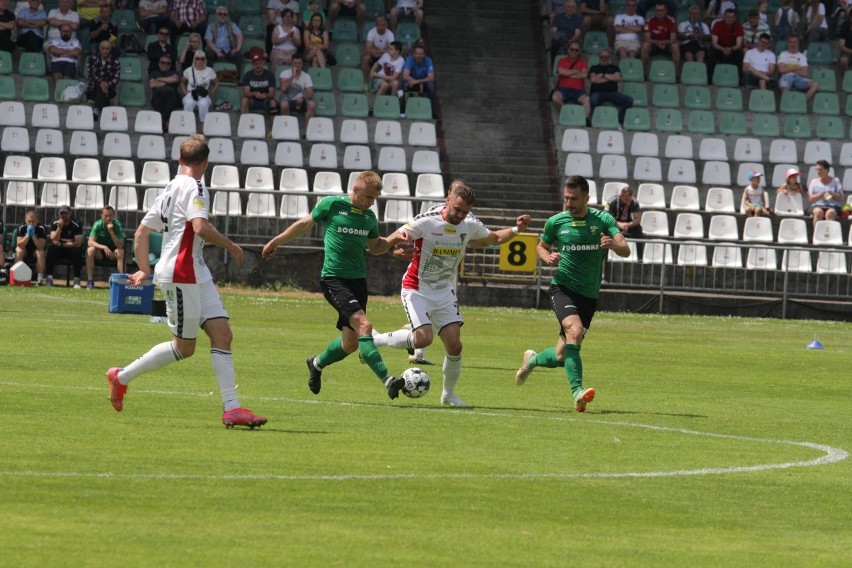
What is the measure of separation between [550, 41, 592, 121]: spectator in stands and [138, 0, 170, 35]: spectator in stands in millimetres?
9476

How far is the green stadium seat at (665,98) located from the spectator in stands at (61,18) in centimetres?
1411

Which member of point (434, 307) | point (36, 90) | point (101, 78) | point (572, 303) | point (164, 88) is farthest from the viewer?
point (36, 90)

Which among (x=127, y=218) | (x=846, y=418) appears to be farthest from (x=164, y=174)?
(x=846, y=418)

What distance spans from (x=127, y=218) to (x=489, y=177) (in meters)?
8.85

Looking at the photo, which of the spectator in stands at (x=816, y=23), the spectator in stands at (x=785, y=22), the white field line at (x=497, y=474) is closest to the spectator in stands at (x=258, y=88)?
the spectator in stands at (x=785, y=22)

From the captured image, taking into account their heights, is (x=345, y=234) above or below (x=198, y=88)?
below

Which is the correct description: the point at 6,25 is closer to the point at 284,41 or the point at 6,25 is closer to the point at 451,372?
the point at 284,41

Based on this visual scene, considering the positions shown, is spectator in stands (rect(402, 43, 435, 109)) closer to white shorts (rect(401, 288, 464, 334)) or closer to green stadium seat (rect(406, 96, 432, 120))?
green stadium seat (rect(406, 96, 432, 120))

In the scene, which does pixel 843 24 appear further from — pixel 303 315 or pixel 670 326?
pixel 303 315

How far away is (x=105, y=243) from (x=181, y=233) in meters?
19.1

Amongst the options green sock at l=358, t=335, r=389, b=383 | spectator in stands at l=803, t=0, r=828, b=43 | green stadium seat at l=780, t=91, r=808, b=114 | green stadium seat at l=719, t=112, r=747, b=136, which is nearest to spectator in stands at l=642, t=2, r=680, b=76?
green stadium seat at l=719, t=112, r=747, b=136

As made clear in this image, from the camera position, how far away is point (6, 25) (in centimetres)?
3516

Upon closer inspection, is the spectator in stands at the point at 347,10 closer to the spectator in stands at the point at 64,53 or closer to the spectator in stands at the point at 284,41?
the spectator in stands at the point at 284,41

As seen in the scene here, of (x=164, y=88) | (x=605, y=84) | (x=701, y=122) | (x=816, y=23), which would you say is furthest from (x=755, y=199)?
(x=164, y=88)
